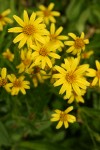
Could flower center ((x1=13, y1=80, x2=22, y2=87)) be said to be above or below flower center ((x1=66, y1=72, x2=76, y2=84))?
below

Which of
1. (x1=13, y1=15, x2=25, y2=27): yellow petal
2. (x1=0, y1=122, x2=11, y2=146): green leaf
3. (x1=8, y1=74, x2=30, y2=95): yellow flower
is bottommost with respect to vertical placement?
(x1=0, y1=122, x2=11, y2=146): green leaf

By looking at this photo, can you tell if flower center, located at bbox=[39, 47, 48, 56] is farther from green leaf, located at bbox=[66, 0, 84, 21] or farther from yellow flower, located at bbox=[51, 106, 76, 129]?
green leaf, located at bbox=[66, 0, 84, 21]

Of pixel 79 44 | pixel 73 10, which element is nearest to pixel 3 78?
pixel 79 44

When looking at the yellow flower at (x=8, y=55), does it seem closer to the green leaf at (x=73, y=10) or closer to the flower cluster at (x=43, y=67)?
the flower cluster at (x=43, y=67)

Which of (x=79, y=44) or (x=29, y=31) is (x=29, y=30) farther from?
(x=79, y=44)

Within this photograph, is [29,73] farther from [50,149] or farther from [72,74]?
[50,149]

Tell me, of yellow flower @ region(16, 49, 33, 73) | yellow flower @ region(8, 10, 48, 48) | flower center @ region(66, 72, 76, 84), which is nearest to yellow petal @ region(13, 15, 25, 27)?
yellow flower @ region(8, 10, 48, 48)

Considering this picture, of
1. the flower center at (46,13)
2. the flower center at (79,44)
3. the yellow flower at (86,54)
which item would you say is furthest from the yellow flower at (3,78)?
the flower center at (46,13)
